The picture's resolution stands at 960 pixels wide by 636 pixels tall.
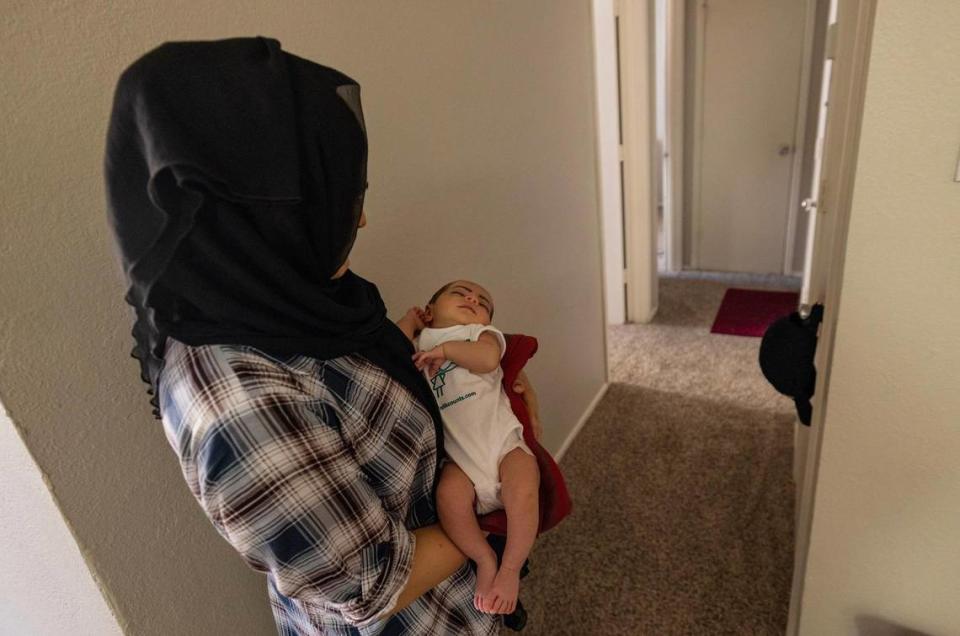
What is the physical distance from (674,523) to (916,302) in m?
1.23

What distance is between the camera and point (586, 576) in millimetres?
1793

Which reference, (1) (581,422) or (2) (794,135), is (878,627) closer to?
(1) (581,422)

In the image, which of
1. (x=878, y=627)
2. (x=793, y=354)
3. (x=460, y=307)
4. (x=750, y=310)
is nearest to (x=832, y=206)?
(x=793, y=354)

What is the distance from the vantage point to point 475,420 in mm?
972

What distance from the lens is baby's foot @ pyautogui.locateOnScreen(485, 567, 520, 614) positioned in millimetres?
923

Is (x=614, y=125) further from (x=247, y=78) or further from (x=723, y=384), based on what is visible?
(x=247, y=78)

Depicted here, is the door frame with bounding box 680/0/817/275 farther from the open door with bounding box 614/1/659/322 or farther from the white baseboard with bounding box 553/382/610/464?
the white baseboard with bounding box 553/382/610/464

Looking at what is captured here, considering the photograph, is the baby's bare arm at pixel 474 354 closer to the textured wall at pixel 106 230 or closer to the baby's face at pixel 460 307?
the baby's face at pixel 460 307

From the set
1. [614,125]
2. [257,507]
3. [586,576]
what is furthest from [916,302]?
[614,125]

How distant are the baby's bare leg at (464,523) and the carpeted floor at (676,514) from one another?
0.89 metres

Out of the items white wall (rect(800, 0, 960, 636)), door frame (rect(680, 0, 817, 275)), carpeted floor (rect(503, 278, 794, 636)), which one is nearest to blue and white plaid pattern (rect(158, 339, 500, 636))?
white wall (rect(800, 0, 960, 636))

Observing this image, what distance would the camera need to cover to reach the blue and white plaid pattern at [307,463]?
61 centimetres

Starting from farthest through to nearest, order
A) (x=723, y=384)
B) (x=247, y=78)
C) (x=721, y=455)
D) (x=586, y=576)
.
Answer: (x=723, y=384), (x=721, y=455), (x=586, y=576), (x=247, y=78)

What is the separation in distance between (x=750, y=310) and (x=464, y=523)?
3307 millimetres
